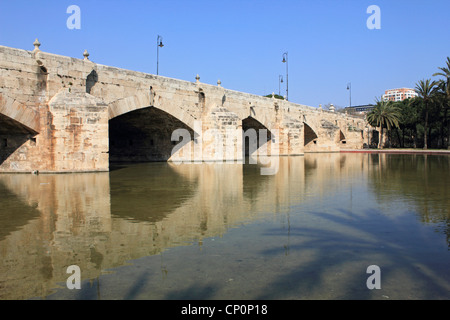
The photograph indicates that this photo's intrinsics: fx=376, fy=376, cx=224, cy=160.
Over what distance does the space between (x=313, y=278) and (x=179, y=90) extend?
54.9ft

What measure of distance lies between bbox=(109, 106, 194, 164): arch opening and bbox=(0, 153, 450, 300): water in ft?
39.3

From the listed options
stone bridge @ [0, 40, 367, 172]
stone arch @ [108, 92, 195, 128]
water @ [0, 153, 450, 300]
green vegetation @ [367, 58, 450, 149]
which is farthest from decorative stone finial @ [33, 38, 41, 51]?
green vegetation @ [367, 58, 450, 149]

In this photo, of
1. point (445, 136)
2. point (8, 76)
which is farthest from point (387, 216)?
point (445, 136)

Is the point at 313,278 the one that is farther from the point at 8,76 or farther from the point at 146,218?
the point at 8,76

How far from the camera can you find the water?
2.97 metres

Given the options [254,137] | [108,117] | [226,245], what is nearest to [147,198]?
[226,245]

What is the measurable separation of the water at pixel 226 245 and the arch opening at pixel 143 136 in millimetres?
11994

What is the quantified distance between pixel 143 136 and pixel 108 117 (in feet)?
25.3

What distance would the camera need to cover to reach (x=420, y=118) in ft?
132

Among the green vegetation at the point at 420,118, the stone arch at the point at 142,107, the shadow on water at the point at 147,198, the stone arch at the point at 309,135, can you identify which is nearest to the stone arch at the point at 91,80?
the stone arch at the point at 142,107

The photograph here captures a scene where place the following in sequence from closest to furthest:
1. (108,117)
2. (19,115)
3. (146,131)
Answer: (19,115)
(108,117)
(146,131)

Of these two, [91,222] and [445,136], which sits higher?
[445,136]

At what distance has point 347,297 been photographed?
2777mm

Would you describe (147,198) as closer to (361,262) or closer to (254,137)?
(361,262)
